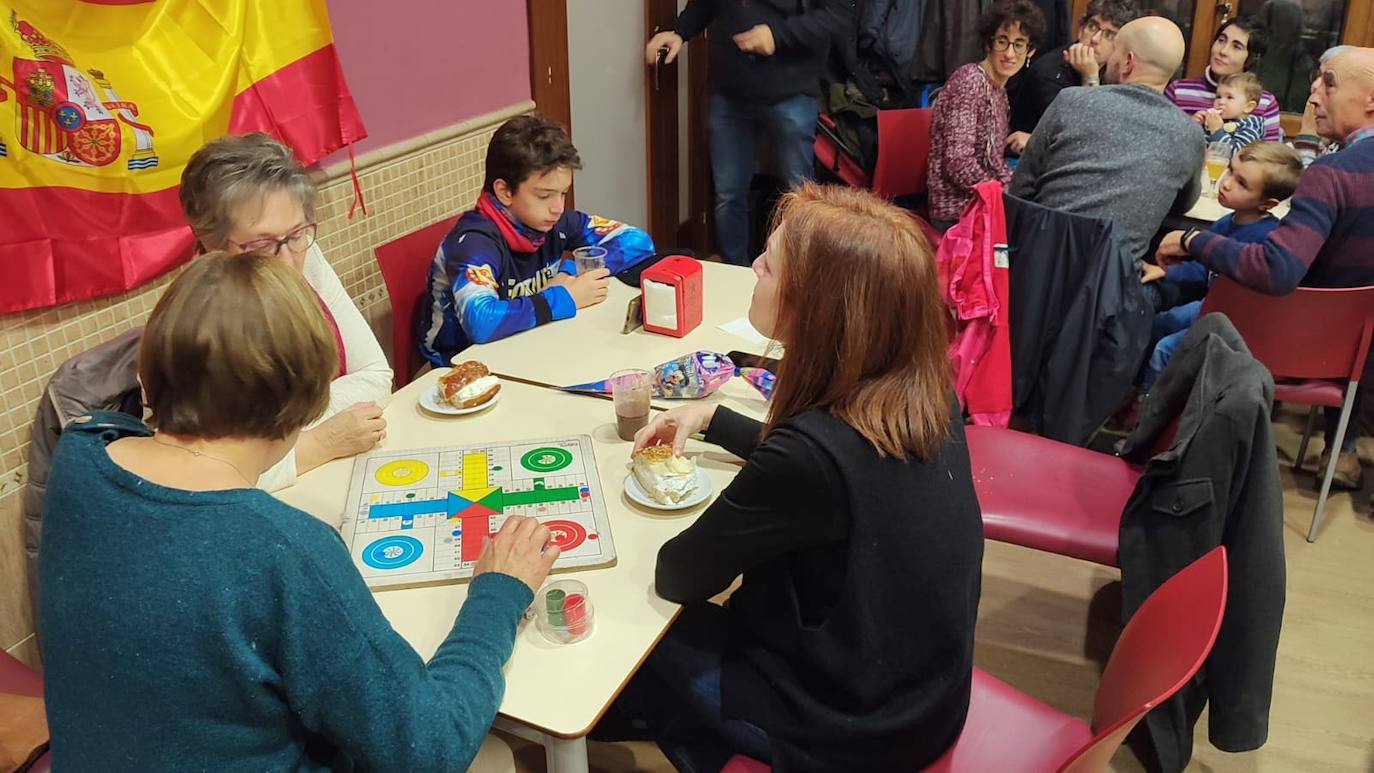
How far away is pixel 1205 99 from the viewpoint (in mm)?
4184

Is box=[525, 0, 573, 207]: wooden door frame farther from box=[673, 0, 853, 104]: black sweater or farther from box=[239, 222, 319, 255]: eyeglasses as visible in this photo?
box=[239, 222, 319, 255]: eyeglasses

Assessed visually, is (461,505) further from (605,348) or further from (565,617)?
(605,348)

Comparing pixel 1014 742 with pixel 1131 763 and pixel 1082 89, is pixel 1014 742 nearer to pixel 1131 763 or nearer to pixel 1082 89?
pixel 1131 763

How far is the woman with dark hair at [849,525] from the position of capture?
1.29 meters

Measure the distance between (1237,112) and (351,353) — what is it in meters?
3.45

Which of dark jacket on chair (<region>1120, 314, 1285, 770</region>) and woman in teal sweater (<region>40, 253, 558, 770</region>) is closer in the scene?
woman in teal sweater (<region>40, 253, 558, 770</region>)

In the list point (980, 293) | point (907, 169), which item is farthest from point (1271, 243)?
point (907, 169)

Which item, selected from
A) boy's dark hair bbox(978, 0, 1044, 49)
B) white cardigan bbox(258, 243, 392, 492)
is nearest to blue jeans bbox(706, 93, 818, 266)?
boy's dark hair bbox(978, 0, 1044, 49)

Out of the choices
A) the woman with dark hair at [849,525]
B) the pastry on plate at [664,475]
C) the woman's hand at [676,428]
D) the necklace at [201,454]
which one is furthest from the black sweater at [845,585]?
the necklace at [201,454]

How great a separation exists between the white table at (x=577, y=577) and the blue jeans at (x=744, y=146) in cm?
253

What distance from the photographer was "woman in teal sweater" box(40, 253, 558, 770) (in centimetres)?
96

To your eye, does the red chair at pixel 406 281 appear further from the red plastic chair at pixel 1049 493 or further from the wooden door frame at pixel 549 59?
the red plastic chair at pixel 1049 493

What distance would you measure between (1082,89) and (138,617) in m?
2.87

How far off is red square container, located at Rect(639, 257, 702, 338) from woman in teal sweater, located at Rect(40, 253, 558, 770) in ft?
4.03
